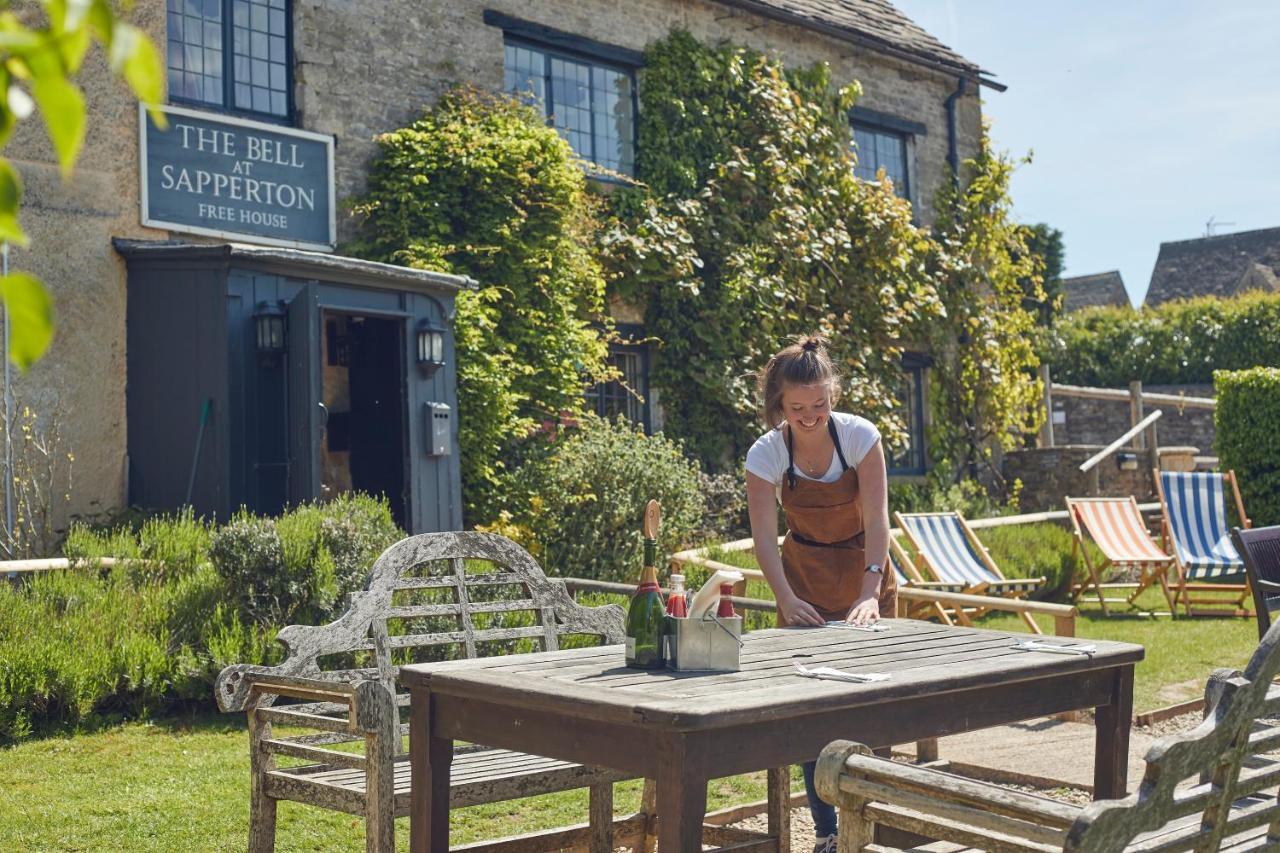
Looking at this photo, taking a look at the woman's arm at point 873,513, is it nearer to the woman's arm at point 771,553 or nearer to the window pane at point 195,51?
the woman's arm at point 771,553

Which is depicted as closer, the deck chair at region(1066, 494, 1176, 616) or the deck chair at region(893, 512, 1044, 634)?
the deck chair at region(893, 512, 1044, 634)

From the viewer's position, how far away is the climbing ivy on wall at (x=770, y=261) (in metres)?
14.3

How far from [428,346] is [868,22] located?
29.7ft

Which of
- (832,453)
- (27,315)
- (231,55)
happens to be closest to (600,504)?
(231,55)

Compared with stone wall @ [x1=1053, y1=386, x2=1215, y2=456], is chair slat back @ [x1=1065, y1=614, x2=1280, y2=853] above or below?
below

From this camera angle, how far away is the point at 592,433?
12227 mm

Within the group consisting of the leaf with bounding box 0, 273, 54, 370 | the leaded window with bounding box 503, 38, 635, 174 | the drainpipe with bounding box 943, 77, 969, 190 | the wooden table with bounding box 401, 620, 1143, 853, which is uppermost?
the drainpipe with bounding box 943, 77, 969, 190

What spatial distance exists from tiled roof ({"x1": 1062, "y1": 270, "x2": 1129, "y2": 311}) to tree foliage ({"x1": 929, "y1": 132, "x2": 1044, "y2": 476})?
86.9 feet

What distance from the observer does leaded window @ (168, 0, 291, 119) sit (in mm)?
11102

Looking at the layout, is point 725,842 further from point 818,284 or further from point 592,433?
point 818,284

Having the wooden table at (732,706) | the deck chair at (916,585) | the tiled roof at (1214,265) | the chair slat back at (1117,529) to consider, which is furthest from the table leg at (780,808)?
the tiled roof at (1214,265)

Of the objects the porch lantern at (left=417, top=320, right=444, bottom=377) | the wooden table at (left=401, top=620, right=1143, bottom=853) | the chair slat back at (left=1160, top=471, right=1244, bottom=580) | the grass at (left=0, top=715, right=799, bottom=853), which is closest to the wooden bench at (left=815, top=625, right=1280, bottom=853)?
the wooden table at (left=401, top=620, right=1143, bottom=853)

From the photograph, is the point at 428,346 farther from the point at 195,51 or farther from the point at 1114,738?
the point at 1114,738

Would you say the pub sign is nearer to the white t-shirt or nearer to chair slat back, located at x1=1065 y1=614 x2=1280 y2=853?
the white t-shirt
